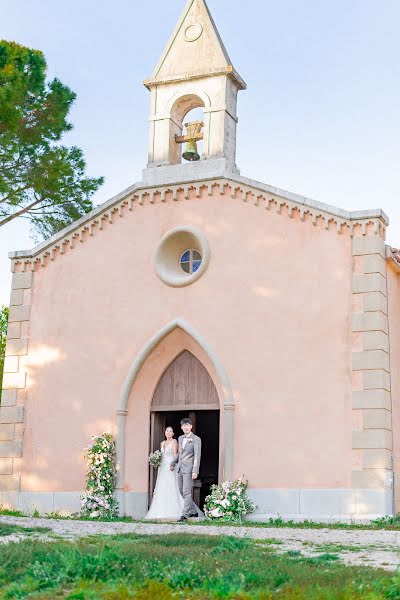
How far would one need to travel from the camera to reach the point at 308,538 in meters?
10.8

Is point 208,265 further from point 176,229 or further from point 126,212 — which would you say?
point 126,212

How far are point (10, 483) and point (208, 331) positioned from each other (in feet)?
16.5

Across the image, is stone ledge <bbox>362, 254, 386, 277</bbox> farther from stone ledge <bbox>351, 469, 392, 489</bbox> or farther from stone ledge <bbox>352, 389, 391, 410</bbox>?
stone ledge <bbox>351, 469, 392, 489</bbox>

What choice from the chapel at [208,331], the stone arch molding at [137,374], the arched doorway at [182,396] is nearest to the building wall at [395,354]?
the chapel at [208,331]

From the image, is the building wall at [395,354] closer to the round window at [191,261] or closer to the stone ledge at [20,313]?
the round window at [191,261]

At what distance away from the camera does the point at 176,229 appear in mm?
17016

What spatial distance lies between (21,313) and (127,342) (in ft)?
8.56

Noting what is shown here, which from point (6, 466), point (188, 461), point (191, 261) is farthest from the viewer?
point (6, 466)

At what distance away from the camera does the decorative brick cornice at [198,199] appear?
15.6 metres

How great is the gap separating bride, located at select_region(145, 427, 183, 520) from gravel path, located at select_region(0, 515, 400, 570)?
8.12ft

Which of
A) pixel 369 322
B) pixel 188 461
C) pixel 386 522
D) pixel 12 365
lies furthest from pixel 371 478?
pixel 12 365

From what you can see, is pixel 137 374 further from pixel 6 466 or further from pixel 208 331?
pixel 6 466

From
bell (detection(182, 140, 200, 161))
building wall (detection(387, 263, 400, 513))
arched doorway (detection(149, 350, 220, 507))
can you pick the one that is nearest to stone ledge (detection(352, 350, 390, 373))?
building wall (detection(387, 263, 400, 513))

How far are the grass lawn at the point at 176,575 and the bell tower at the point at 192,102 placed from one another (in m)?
9.99
